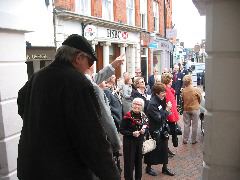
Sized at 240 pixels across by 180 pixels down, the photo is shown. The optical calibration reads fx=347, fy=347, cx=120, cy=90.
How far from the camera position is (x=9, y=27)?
3986 mm

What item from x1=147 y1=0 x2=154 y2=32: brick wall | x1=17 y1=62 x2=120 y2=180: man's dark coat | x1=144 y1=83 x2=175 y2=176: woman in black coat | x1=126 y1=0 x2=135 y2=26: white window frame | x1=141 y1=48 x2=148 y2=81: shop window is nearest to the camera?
x1=17 y1=62 x2=120 y2=180: man's dark coat

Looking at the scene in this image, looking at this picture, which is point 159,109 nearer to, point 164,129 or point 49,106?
point 164,129

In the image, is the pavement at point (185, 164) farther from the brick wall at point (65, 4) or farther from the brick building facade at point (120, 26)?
the brick wall at point (65, 4)

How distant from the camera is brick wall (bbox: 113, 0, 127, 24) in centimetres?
1756

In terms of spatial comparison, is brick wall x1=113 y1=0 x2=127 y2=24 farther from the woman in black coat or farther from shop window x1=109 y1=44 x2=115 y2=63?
the woman in black coat

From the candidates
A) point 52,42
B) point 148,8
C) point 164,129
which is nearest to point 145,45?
point 148,8

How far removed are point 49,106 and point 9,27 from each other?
6.17ft

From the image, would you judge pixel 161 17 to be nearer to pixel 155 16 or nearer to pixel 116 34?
pixel 155 16

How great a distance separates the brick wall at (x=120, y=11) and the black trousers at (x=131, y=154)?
12866mm

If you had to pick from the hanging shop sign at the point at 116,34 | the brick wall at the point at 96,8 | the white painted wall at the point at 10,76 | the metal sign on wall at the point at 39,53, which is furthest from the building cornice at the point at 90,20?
the white painted wall at the point at 10,76

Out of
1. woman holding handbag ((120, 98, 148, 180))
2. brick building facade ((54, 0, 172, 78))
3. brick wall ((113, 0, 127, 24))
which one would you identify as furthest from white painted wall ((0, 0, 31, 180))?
brick wall ((113, 0, 127, 24))

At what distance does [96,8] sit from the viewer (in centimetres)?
1540

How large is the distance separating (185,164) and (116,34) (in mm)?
11807

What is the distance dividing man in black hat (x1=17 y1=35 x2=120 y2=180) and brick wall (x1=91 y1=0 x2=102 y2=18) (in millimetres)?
12972
